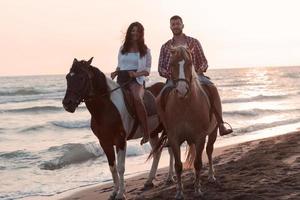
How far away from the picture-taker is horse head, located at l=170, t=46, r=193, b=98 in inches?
221

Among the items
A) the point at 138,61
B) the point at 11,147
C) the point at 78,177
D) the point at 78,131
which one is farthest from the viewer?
the point at 78,131

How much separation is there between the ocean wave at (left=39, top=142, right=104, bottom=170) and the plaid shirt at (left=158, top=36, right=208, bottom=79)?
251 inches

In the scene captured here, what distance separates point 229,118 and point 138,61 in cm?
1816

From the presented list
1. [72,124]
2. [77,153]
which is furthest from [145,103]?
[72,124]

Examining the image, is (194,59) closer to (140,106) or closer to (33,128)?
(140,106)

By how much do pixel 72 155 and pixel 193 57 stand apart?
25.6ft

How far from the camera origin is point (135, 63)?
7.62 m

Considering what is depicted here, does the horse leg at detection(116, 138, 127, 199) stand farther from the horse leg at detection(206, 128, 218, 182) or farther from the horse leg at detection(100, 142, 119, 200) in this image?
the horse leg at detection(206, 128, 218, 182)

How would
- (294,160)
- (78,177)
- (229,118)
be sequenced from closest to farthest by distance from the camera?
(294,160)
(78,177)
(229,118)

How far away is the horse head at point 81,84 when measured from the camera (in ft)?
21.6

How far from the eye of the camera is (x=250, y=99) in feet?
135

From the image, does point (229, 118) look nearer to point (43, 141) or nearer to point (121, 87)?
point (43, 141)

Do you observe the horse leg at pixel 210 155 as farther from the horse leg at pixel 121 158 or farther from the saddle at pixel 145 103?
the horse leg at pixel 121 158

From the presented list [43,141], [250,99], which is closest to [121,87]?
[43,141]
